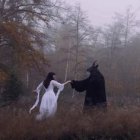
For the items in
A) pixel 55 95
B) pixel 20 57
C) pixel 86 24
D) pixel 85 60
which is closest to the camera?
pixel 55 95

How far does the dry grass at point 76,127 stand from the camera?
9023 millimetres

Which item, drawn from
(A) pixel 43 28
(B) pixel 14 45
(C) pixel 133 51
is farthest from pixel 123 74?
(B) pixel 14 45

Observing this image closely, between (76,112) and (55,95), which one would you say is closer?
(76,112)

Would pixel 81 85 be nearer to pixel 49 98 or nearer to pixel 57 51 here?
pixel 49 98

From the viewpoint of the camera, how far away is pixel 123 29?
49344 millimetres

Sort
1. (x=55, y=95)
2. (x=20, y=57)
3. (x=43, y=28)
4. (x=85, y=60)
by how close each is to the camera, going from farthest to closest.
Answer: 1. (x=85, y=60)
2. (x=43, y=28)
3. (x=20, y=57)
4. (x=55, y=95)

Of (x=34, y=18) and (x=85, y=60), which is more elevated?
(x=34, y=18)

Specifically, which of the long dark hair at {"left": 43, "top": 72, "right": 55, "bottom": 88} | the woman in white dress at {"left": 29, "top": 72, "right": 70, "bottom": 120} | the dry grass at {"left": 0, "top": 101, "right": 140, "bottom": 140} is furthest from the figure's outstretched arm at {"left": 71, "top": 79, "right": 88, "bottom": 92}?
the dry grass at {"left": 0, "top": 101, "right": 140, "bottom": 140}

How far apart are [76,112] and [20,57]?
1549 centimetres

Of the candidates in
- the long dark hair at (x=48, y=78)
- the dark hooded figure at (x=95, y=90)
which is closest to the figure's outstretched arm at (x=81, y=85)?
the dark hooded figure at (x=95, y=90)

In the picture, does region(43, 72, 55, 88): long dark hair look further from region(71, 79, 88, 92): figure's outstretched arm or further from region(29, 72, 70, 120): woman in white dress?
region(71, 79, 88, 92): figure's outstretched arm

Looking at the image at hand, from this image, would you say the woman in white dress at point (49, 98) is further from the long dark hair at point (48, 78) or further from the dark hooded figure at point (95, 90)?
the dark hooded figure at point (95, 90)

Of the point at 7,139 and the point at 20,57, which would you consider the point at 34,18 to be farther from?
the point at 7,139

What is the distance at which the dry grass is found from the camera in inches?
355
